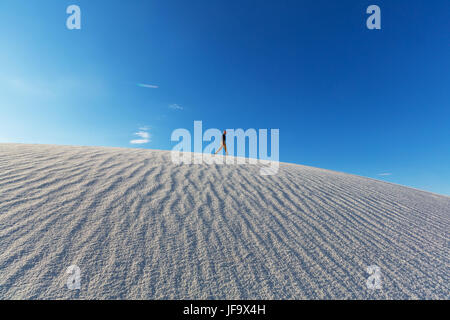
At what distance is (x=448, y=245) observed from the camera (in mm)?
3713

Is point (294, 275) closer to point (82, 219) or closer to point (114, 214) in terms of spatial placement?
point (114, 214)

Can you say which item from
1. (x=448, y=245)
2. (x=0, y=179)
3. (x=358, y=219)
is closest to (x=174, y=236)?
(x=358, y=219)

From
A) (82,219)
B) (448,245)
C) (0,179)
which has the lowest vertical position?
(448,245)

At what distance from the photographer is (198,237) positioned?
3191mm

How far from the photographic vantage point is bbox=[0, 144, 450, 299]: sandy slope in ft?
7.87

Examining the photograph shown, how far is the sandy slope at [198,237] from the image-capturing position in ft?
7.87
